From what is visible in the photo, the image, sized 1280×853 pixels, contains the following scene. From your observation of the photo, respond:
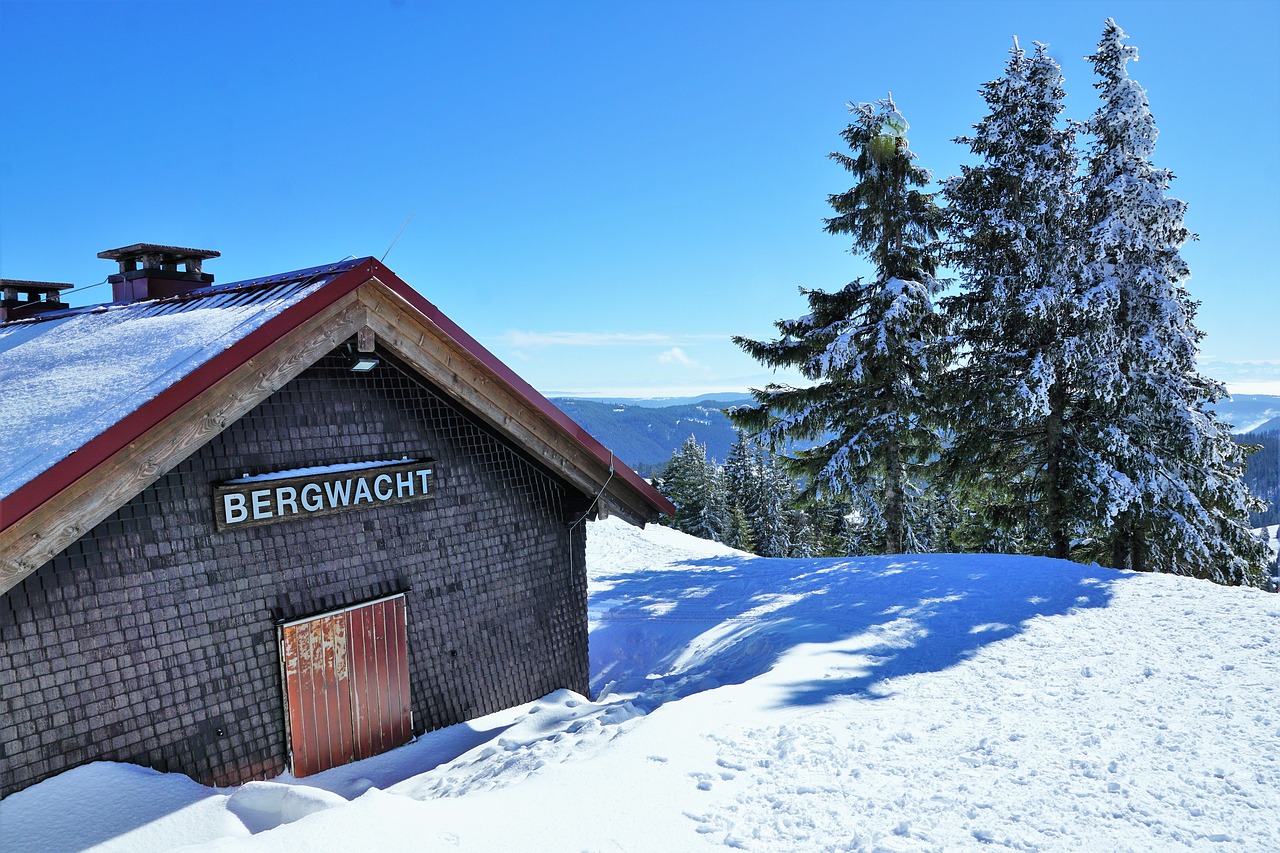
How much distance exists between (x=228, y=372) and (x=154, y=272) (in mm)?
6133

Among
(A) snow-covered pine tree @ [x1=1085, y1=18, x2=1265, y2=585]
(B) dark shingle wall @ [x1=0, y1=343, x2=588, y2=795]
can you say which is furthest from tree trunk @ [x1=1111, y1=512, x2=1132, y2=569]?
(B) dark shingle wall @ [x1=0, y1=343, x2=588, y2=795]

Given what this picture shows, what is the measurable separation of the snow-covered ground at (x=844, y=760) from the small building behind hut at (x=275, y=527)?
52 centimetres

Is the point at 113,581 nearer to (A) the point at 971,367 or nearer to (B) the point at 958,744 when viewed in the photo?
(B) the point at 958,744

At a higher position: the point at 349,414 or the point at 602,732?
the point at 349,414

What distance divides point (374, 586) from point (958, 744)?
583 cm

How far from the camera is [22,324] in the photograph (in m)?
9.82

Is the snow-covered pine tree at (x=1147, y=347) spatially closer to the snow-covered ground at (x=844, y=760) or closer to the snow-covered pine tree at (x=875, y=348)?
the snow-covered pine tree at (x=875, y=348)

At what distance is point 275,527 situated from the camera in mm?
6922

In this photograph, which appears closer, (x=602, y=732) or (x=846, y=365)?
(x=602, y=732)

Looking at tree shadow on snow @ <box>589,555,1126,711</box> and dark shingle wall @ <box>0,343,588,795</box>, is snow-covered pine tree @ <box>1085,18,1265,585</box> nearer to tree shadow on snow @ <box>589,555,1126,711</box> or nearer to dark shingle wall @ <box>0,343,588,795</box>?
tree shadow on snow @ <box>589,555,1126,711</box>

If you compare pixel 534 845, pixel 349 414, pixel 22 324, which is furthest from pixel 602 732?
pixel 22 324

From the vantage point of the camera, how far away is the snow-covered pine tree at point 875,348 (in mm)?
19188

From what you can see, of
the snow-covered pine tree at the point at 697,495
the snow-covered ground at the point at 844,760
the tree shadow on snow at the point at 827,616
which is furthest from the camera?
the snow-covered pine tree at the point at 697,495

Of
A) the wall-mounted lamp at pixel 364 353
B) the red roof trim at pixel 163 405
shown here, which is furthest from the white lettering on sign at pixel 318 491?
the red roof trim at pixel 163 405
